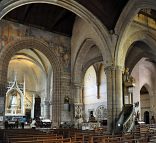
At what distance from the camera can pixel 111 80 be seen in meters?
16.6

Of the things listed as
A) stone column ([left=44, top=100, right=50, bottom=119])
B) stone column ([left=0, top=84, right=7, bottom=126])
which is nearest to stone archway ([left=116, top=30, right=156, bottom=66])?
stone column ([left=0, top=84, right=7, bottom=126])

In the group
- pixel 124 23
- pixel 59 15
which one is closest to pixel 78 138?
pixel 124 23

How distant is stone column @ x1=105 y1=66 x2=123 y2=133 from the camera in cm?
1617

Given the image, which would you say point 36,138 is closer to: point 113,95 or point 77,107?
point 113,95


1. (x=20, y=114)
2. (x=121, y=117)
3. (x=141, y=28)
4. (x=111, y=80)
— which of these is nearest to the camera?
(x=121, y=117)

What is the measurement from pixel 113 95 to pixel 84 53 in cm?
639

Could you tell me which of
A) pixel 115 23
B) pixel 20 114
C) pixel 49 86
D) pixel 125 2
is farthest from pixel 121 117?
pixel 20 114

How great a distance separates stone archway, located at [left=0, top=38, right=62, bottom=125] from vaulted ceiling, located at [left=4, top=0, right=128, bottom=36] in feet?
5.08

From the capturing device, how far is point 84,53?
21.6 m

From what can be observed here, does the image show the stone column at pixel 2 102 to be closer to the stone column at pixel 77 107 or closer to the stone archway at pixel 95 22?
the stone column at pixel 77 107

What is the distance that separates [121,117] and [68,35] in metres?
9.62

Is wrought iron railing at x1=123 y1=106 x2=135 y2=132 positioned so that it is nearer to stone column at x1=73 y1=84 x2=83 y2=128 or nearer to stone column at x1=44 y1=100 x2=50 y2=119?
stone column at x1=73 y1=84 x2=83 y2=128

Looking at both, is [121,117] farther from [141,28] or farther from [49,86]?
[49,86]

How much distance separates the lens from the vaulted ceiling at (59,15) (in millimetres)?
16953
